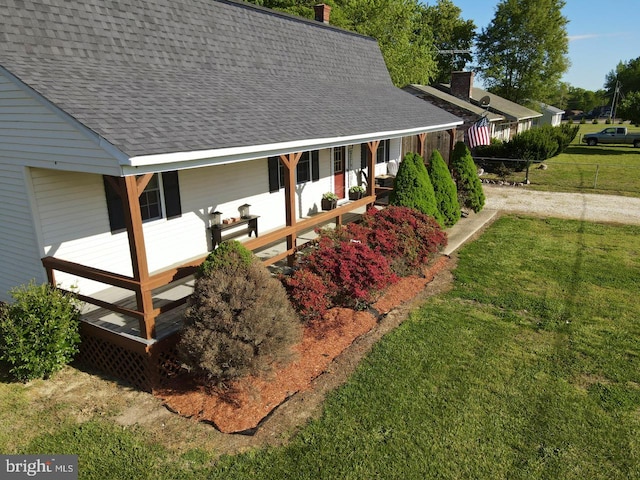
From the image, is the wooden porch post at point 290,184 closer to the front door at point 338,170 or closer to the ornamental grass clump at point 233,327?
the ornamental grass clump at point 233,327

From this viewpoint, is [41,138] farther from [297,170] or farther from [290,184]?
[297,170]

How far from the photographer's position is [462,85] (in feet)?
103

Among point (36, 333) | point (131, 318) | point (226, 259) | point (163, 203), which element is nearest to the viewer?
point (36, 333)

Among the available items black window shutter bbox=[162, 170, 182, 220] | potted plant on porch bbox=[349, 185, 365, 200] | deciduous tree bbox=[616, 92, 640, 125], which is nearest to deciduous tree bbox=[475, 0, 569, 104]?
deciduous tree bbox=[616, 92, 640, 125]

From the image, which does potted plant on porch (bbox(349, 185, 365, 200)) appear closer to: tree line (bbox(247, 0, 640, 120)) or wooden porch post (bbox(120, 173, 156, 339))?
wooden porch post (bbox(120, 173, 156, 339))

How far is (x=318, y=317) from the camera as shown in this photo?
7.69 meters

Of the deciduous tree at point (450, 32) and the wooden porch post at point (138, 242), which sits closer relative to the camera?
the wooden porch post at point (138, 242)

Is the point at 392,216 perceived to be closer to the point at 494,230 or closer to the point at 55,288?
the point at 494,230

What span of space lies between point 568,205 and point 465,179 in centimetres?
594

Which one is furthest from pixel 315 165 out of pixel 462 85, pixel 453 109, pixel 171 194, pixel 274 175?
pixel 462 85

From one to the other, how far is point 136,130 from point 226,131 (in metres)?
1.68

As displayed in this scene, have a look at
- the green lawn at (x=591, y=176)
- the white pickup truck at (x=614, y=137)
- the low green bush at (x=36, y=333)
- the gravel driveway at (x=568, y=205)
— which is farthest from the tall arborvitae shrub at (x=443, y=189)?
the white pickup truck at (x=614, y=137)

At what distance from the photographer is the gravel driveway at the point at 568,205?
53.8ft

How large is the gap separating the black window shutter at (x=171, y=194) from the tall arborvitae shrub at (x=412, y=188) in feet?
18.3
